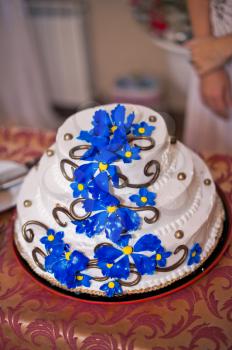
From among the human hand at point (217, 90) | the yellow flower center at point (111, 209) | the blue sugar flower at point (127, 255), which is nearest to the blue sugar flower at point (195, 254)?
the blue sugar flower at point (127, 255)

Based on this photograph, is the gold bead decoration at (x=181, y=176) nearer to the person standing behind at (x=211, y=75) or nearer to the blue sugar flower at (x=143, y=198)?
the blue sugar flower at (x=143, y=198)

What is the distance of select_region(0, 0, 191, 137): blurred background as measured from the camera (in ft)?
8.80

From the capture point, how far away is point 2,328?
1.03 metres

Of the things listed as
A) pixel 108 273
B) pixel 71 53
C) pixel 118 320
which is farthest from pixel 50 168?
pixel 71 53

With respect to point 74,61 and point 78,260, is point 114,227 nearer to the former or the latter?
point 78,260

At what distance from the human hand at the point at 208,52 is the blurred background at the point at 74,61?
953 mm

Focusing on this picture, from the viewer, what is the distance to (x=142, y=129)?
101 cm

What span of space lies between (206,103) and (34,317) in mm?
1006

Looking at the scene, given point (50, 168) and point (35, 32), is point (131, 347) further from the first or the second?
point (35, 32)

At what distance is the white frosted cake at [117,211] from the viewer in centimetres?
94

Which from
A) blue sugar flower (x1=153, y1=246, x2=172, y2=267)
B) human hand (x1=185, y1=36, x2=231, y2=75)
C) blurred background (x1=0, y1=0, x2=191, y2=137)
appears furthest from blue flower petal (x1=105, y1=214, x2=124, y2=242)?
blurred background (x1=0, y1=0, x2=191, y2=137)

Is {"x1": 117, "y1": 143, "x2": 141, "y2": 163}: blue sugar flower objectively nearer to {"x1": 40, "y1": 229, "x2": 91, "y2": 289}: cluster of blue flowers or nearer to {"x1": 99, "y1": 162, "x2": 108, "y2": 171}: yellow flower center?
{"x1": 99, "y1": 162, "x2": 108, "y2": 171}: yellow flower center

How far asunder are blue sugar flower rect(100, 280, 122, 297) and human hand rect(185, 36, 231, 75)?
2.76 feet

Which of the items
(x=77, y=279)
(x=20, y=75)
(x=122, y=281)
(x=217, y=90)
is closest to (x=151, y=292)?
(x=122, y=281)
